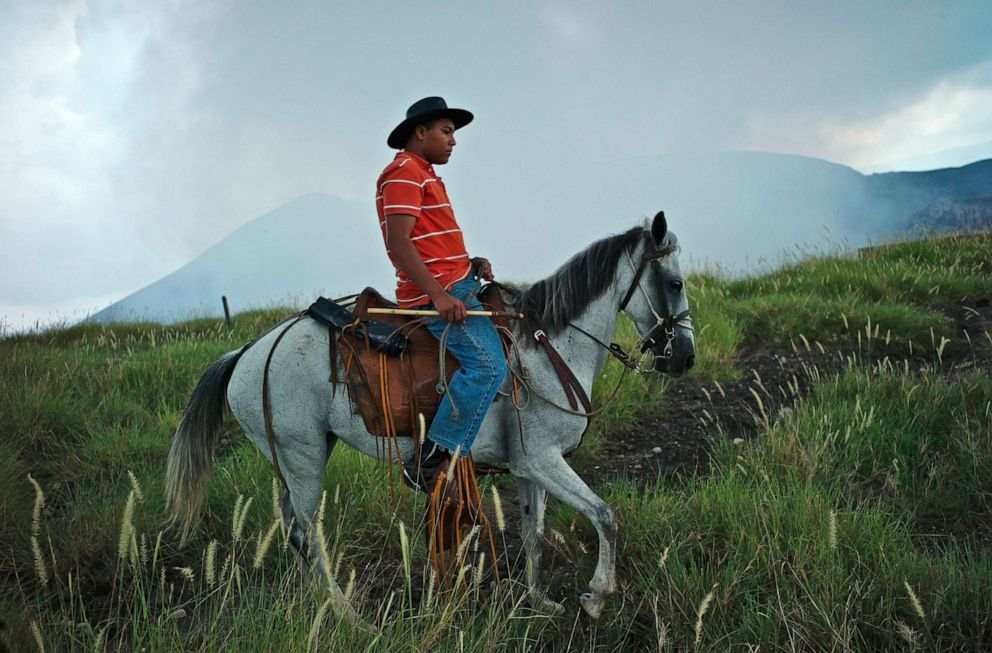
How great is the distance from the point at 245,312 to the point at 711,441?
9.96 meters

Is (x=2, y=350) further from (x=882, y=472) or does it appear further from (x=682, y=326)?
(x=882, y=472)

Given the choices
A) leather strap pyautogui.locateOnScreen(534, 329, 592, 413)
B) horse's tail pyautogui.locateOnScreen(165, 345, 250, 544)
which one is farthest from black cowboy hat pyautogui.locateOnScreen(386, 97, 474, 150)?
horse's tail pyautogui.locateOnScreen(165, 345, 250, 544)

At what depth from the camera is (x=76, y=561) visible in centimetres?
421

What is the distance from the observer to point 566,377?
383cm

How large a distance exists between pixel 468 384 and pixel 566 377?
0.62 m

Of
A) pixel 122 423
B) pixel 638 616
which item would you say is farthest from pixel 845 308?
pixel 122 423

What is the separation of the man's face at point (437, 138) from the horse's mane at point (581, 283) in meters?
1.04

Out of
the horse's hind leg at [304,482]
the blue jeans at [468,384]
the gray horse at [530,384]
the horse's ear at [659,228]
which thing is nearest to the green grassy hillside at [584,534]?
the horse's hind leg at [304,482]

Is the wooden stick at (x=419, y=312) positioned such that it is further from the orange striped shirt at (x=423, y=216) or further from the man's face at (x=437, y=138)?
the man's face at (x=437, y=138)

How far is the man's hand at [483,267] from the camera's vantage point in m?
3.96

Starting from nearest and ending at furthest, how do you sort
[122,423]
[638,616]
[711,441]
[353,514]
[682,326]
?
[638,616] < [682,326] < [353,514] < [711,441] < [122,423]

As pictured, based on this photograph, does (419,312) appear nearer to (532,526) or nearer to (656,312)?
(656,312)

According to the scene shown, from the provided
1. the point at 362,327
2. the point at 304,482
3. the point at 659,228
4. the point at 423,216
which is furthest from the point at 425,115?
the point at 304,482

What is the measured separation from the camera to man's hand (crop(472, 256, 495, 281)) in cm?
396
